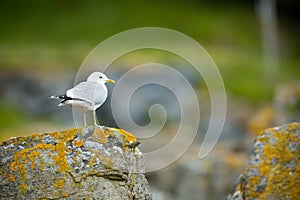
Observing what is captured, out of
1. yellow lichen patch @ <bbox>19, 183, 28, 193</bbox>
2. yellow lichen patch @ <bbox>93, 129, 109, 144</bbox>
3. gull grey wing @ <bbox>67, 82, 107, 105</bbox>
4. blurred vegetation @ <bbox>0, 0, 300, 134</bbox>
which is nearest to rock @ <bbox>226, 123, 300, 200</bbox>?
yellow lichen patch @ <bbox>93, 129, 109, 144</bbox>

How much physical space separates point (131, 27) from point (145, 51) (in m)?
10.0

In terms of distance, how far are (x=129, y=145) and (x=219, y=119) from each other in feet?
93.1

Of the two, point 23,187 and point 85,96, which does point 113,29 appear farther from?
point 23,187

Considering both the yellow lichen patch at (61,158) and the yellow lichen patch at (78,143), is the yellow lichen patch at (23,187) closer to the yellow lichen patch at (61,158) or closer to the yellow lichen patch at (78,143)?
the yellow lichen patch at (61,158)

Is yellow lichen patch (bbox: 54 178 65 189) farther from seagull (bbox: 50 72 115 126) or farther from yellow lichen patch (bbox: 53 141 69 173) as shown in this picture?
seagull (bbox: 50 72 115 126)

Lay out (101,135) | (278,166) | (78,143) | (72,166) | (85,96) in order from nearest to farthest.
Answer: (72,166) < (78,143) < (101,135) < (85,96) < (278,166)

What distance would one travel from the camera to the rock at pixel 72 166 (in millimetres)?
9164

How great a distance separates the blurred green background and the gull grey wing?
58.3ft

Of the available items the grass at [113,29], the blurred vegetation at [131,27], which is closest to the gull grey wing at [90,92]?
the blurred vegetation at [131,27]

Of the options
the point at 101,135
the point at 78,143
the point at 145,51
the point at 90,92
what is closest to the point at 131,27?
the point at 145,51

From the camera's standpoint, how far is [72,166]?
9.30 meters

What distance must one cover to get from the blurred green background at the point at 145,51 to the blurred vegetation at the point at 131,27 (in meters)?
0.08

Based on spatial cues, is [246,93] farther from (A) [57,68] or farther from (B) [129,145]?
(B) [129,145]

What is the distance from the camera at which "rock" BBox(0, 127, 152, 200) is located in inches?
361
